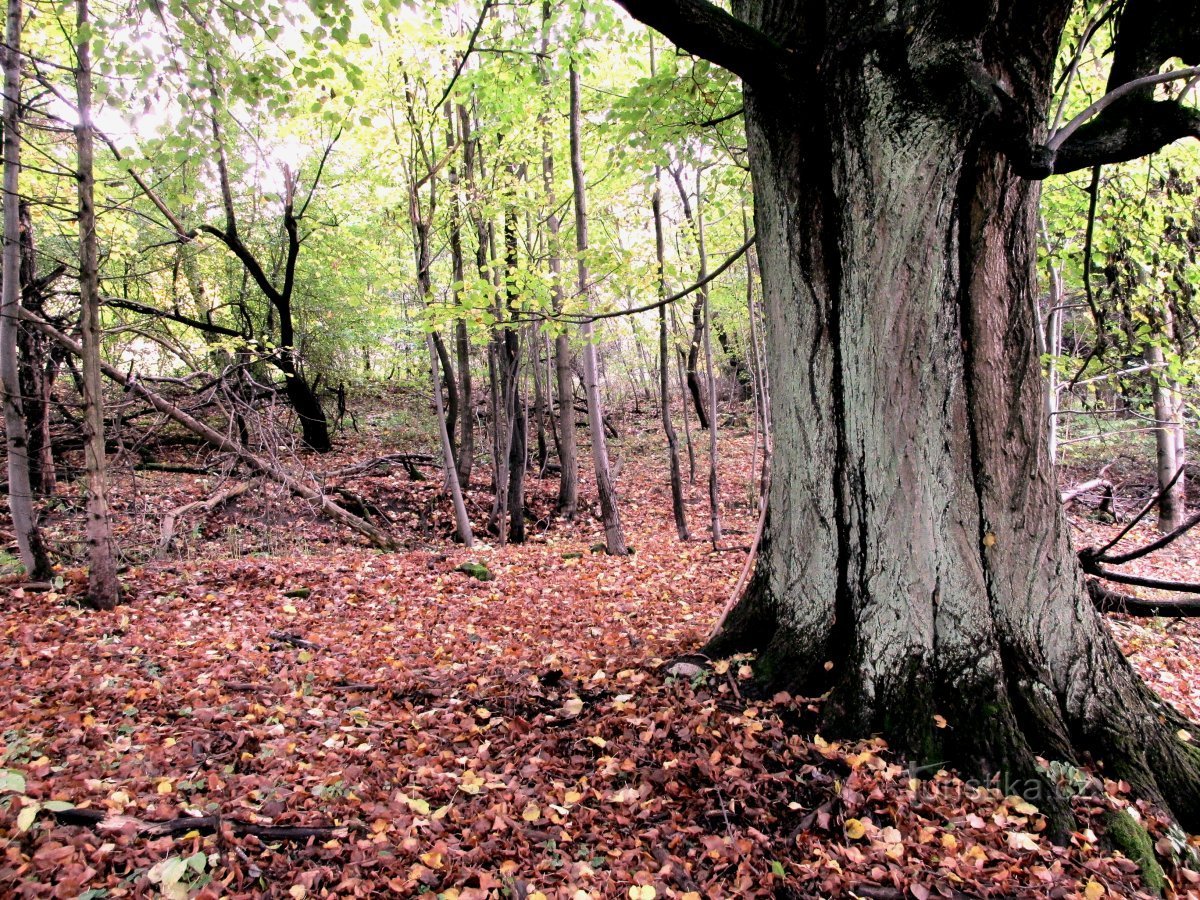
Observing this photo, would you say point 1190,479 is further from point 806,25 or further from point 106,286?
point 106,286

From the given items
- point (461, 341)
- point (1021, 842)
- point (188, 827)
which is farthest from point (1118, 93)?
point (461, 341)

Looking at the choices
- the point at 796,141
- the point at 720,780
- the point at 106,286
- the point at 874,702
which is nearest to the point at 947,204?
the point at 796,141

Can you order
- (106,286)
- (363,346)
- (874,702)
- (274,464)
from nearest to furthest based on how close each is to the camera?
(874,702), (274,464), (106,286), (363,346)

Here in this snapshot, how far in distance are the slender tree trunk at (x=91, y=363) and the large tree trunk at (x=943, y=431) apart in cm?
475

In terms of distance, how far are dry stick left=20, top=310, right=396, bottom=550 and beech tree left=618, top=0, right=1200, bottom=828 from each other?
531cm

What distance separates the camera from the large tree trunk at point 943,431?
2520 millimetres

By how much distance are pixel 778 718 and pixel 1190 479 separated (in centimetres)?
1530

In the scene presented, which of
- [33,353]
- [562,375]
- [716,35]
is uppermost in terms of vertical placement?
[716,35]

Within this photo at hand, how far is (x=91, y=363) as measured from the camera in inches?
186

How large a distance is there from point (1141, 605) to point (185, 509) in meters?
9.48

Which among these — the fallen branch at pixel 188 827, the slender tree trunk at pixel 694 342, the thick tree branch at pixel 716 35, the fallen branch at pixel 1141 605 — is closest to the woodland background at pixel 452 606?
the fallen branch at pixel 188 827

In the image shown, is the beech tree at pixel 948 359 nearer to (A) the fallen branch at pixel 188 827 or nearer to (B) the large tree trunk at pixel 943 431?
(B) the large tree trunk at pixel 943 431

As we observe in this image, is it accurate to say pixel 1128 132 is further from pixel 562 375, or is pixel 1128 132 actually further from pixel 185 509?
pixel 185 509

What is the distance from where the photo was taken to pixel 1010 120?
2.33 meters
